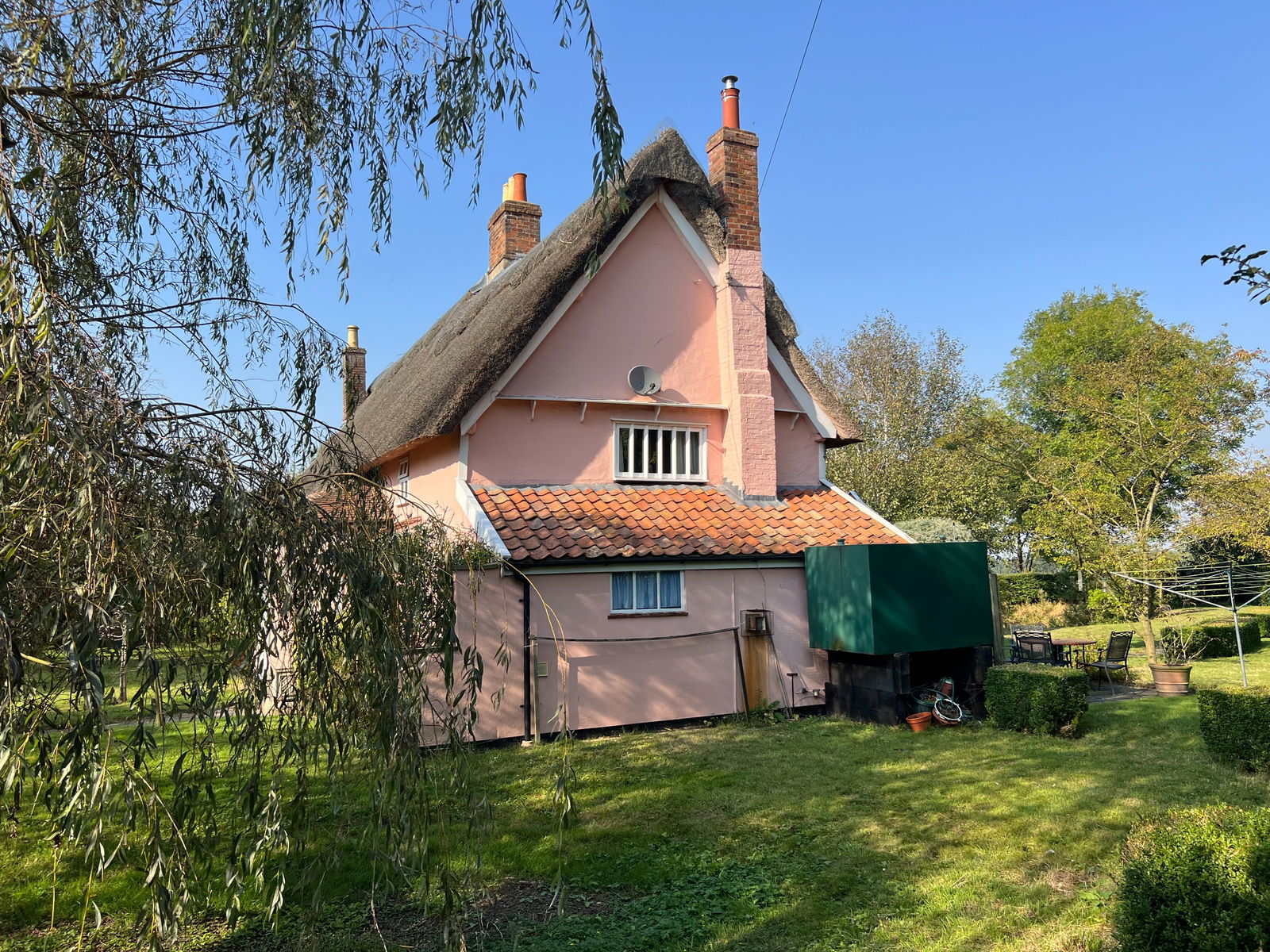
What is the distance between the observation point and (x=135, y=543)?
315 centimetres

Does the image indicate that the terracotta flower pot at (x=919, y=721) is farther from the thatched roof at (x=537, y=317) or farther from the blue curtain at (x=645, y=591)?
the thatched roof at (x=537, y=317)

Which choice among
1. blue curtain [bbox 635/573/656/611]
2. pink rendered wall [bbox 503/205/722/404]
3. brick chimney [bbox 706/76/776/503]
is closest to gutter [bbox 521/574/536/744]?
blue curtain [bbox 635/573/656/611]

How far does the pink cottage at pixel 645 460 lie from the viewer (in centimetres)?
1120

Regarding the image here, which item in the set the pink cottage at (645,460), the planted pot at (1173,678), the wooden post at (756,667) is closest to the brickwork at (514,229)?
the pink cottage at (645,460)

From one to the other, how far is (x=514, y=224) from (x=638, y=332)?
753 centimetres

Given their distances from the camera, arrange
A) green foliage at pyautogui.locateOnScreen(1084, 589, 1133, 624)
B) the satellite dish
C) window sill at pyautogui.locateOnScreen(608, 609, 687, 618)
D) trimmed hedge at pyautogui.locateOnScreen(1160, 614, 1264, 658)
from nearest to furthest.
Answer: window sill at pyautogui.locateOnScreen(608, 609, 687, 618) → the satellite dish → trimmed hedge at pyautogui.locateOnScreen(1160, 614, 1264, 658) → green foliage at pyautogui.locateOnScreen(1084, 589, 1133, 624)

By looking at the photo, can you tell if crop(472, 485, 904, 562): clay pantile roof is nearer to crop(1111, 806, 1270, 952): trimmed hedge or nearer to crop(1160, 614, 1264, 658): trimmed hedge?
crop(1111, 806, 1270, 952): trimmed hedge

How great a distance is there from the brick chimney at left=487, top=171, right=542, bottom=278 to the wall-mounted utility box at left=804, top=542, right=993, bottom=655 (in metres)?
10.7

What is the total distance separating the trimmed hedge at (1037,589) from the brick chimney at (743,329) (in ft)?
68.5

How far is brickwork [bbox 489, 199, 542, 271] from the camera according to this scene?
19141 mm

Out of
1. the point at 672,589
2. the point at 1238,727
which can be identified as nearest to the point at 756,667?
the point at 672,589

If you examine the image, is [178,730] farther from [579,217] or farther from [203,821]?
[579,217]

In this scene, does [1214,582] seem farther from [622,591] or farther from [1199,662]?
[622,591]

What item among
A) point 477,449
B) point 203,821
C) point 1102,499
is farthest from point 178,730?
point 1102,499
